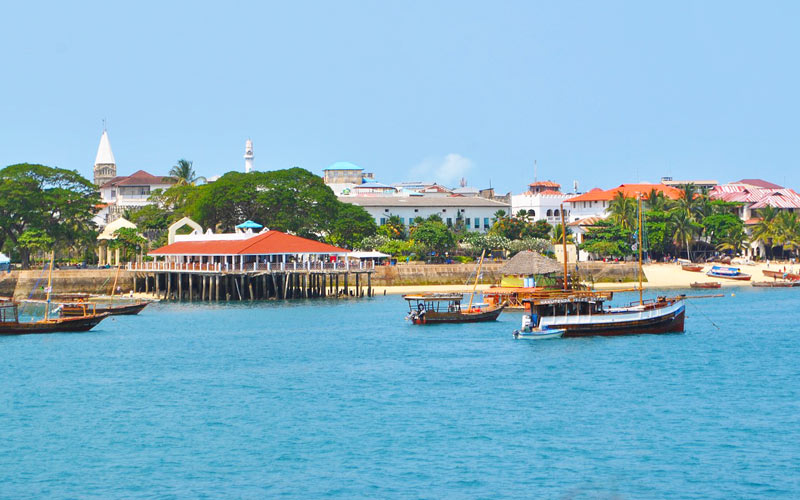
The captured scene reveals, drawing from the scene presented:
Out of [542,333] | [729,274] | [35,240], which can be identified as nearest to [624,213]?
[729,274]

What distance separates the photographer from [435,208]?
128 m

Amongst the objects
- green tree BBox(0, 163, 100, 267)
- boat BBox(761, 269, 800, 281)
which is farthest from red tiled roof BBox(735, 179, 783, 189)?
green tree BBox(0, 163, 100, 267)

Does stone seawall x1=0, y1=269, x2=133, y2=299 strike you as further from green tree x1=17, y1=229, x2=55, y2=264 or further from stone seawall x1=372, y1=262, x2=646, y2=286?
stone seawall x1=372, y1=262, x2=646, y2=286

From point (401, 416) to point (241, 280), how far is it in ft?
176

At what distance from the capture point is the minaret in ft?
537

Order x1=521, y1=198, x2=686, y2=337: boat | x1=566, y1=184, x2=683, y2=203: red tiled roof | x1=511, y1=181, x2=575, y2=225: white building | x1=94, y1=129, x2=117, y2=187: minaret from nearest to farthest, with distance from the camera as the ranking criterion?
x1=521, y1=198, x2=686, y2=337: boat < x1=566, y1=184, x2=683, y2=203: red tiled roof < x1=511, y1=181, x2=575, y2=225: white building < x1=94, y1=129, x2=117, y2=187: minaret

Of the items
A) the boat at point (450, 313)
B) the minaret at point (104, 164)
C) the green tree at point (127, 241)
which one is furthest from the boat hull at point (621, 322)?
the minaret at point (104, 164)

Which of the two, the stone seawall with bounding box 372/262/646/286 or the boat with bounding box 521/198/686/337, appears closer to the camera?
the boat with bounding box 521/198/686/337

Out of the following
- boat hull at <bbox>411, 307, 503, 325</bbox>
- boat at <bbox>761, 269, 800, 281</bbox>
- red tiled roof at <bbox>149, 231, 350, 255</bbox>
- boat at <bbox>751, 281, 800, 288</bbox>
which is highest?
red tiled roof at <bbox>149, 231, 350, 255</bbox>

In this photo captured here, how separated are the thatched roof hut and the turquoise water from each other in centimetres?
2096

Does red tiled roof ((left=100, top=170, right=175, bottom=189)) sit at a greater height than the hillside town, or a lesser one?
greater

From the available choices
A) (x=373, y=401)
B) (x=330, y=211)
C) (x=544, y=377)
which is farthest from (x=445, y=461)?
(x=330, y=211)

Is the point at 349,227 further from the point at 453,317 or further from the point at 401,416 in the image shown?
the point at 401,416

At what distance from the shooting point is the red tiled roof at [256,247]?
85.0 meters
